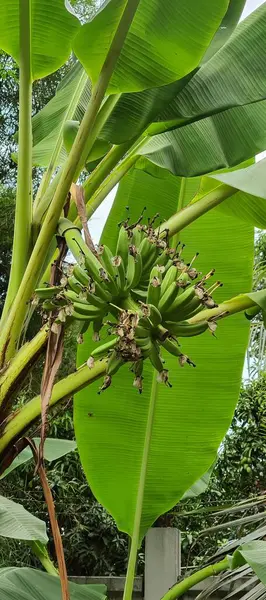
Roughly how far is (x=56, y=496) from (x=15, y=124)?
2586mm

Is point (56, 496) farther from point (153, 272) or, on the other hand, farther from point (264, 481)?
point (153, 272)

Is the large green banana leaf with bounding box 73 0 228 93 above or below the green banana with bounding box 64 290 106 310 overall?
above

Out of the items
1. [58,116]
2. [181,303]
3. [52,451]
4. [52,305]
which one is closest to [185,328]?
[181,303]

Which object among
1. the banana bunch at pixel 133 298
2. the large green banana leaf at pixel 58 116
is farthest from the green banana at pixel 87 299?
the large green banana leaf at pixel 58 116

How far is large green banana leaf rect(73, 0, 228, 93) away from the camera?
802 mm

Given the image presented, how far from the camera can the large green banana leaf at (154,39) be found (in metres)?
0.80

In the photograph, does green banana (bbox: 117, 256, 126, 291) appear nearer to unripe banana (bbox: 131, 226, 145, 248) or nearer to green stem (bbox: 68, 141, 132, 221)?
unripe banana (bbox: 131, 226, 145, 248)

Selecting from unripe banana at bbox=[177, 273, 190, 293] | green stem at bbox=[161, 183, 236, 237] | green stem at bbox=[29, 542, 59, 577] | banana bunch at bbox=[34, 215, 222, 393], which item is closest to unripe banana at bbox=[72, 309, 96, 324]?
banana bunch at bbox=[34, 215, 222, 393]

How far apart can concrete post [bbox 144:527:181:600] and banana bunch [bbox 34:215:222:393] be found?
1.33 metres

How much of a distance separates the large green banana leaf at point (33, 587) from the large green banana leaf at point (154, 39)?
26.8 inches

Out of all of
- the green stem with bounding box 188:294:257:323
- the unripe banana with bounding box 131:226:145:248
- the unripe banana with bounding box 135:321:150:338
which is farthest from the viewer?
the green stem with bounding box 188:294:257:323

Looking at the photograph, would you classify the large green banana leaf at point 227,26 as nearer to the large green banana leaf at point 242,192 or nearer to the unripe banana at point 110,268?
the large green banana leaf at point 242,192

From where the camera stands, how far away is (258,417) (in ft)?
10.5

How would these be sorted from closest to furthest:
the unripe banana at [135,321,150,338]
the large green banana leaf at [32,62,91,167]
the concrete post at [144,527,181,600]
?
the unripe banana at [135,321,150,338], the large green banana leaf at [32,62,91,167], the concrete post at [144,527,181,600]
